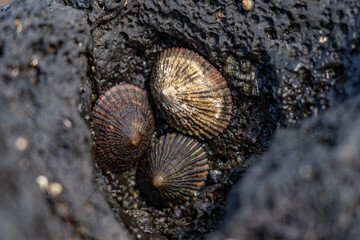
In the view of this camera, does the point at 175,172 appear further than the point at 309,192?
Yes

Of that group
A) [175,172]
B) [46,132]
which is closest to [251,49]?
[175,172]

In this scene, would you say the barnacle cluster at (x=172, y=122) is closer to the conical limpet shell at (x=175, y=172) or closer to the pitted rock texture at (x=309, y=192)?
the conical limpet shell at (x=175, y=172)

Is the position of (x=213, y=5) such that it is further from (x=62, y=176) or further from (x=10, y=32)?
(x=62, y=176)

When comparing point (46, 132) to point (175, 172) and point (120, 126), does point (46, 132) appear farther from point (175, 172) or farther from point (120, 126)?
point (175, 172)

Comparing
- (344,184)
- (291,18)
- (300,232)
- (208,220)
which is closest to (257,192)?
(300,232)

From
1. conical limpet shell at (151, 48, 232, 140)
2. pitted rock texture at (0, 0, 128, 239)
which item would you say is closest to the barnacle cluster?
conical limpet shell at (151, 48, 232, 140)

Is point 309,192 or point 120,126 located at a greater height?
point 120,126

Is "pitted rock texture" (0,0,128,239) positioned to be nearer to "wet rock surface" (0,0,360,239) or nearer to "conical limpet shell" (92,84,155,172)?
"wet rock surface" (0,0,360,239)

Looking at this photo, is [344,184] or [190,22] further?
[190,22]
